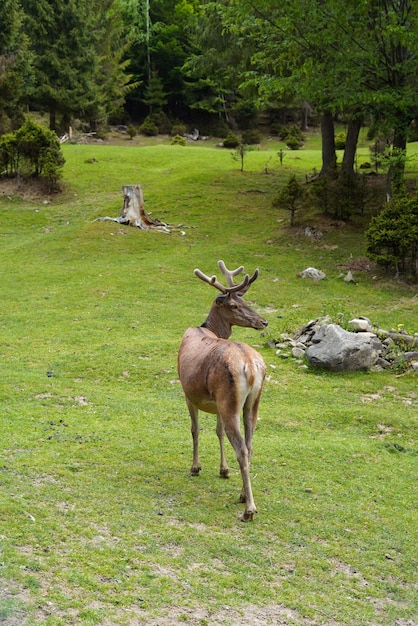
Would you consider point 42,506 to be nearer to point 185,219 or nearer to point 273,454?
point 273,454

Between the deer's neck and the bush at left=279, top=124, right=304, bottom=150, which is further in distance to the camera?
the bush at left=279, top=124, right=304, bottom=150

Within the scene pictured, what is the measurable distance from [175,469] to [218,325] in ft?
5.70

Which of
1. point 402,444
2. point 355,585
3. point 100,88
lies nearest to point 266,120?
point 100,88

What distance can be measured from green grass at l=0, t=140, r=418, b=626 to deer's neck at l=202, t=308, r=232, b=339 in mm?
1559

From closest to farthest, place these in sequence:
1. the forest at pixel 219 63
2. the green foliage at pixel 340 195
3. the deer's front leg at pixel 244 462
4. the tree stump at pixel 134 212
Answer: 1. the deer's front leg at pixel 244 462
2. the forest at pixel 219 63
3. the green foliage at pixel 340 195
4. the tree stump at pixel 134 212

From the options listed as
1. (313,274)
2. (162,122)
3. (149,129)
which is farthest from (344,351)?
(162,122)

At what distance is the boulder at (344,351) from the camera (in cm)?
1277

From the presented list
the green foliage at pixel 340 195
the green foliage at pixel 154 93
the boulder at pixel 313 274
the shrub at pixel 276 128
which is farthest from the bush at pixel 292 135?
the boulder at pixel 313 274

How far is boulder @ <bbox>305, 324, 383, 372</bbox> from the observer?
1277cm

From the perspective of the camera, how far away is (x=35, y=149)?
29.8 meters

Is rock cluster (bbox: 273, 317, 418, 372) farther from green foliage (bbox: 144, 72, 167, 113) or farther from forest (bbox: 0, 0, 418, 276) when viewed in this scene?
green foliage (bbox: 144, 72, 167, 113)

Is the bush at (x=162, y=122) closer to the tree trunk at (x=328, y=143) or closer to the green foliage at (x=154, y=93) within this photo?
the green foliage at (x=154, y=93)

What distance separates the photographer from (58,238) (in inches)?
949

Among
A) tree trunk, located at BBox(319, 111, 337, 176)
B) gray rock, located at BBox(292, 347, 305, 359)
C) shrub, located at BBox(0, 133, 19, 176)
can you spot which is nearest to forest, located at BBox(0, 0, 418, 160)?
tree trunk, located at BBox(319, 111, 337, 176)
